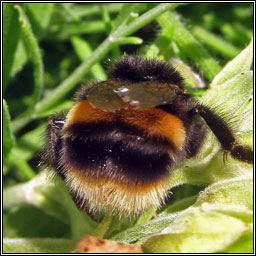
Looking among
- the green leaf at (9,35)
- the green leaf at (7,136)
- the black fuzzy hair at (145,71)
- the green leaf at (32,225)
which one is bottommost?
the green leaf at (32,225)

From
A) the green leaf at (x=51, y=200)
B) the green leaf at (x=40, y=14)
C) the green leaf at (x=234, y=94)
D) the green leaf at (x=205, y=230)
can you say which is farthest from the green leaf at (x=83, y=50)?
the green leaf at (x=205, y=230)

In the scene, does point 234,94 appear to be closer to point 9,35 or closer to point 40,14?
point 9,35

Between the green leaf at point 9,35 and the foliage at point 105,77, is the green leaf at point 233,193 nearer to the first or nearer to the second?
the foliage at point 105,77

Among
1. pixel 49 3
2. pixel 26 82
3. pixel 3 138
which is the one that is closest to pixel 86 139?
pixel 3 138

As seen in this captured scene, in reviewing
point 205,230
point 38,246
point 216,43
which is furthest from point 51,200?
point 216,43

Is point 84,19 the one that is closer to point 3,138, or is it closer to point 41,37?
point 41,37
